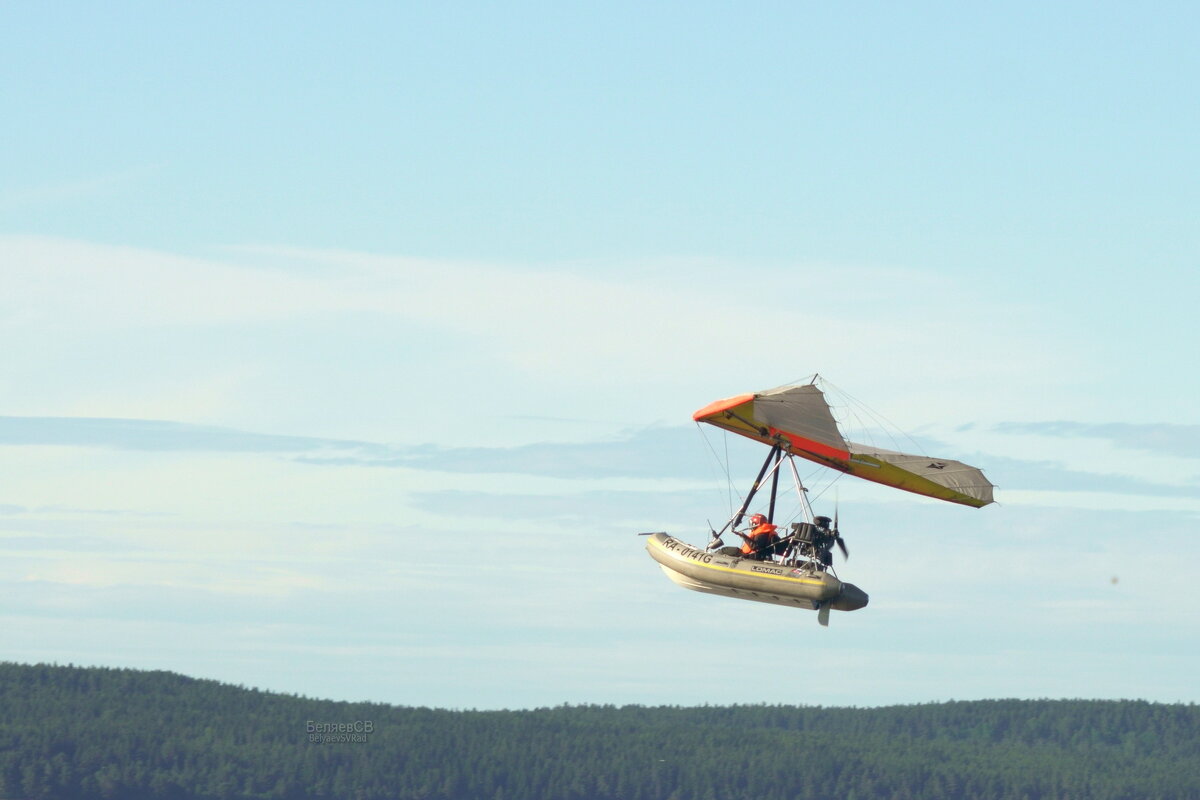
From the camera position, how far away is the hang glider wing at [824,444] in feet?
203

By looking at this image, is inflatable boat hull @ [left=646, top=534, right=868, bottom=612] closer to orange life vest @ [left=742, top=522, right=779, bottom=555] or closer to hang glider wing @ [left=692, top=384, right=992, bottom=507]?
orange life vest @ [left=742, top=522, right=779, bottom=555]

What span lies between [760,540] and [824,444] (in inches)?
161

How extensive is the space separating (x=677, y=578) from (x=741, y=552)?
3.16 m

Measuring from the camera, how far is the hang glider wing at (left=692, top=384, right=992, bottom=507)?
203ft

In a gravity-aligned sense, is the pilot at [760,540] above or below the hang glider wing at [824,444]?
below

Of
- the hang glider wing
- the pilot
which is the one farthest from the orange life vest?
the hang glider wing

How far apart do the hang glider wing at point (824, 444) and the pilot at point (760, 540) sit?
116 inches

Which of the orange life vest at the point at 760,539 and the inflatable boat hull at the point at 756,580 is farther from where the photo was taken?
the orange life vest at the point at 760,539

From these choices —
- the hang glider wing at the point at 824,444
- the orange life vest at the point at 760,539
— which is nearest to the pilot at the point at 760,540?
the orange life vest at the point at 760,539

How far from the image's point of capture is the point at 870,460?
64938 millimetres

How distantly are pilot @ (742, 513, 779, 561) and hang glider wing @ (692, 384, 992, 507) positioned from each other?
294cm

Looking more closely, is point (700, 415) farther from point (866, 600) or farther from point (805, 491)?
point (866, 600)

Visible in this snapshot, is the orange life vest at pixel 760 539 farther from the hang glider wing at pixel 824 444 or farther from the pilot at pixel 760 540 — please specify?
the hang glider wing at pixel 824 444

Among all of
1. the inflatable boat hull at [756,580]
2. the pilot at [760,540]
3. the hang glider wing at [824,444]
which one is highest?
the hang glider wing at [824,444]
